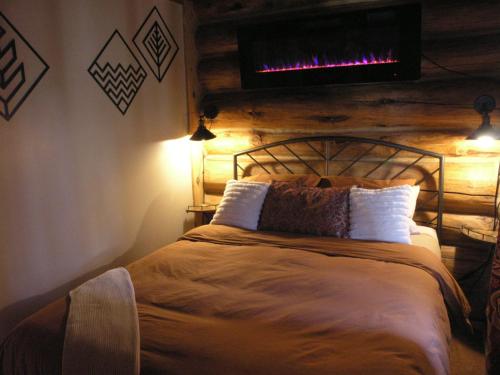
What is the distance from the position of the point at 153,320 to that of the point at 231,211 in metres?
1.28

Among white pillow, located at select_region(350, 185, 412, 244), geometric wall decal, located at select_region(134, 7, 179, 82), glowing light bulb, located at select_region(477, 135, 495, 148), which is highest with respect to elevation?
geometric wall decal, located at select_region(134, 7, 179, 82)

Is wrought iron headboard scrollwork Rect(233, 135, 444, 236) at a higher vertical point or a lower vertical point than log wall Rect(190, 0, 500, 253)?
lower

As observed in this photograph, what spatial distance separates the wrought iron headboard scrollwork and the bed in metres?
0.41

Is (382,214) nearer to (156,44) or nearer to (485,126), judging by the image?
(485,126)

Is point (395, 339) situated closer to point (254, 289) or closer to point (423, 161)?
point (254, 289)

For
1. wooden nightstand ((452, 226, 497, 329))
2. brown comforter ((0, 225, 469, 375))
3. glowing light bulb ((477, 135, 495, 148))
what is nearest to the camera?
brown comforter ((0, 225, 469, 375))

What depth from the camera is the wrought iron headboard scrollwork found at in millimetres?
2738

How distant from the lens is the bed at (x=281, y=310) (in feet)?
3.93

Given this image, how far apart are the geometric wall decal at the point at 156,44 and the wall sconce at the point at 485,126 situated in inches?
91.8

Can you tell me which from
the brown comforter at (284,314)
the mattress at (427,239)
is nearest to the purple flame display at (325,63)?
the mattress at (427,239)

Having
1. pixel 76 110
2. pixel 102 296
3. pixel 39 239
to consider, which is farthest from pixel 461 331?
pixel 76 110

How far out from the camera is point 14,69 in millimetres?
2045

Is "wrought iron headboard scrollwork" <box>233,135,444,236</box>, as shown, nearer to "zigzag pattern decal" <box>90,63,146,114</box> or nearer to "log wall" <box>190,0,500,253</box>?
"log wall" <box>190,0,500,253</box>

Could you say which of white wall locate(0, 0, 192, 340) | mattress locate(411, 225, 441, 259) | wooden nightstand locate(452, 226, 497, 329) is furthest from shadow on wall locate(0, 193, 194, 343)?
wooden nightstand locate(452, 226, 497, 329)
